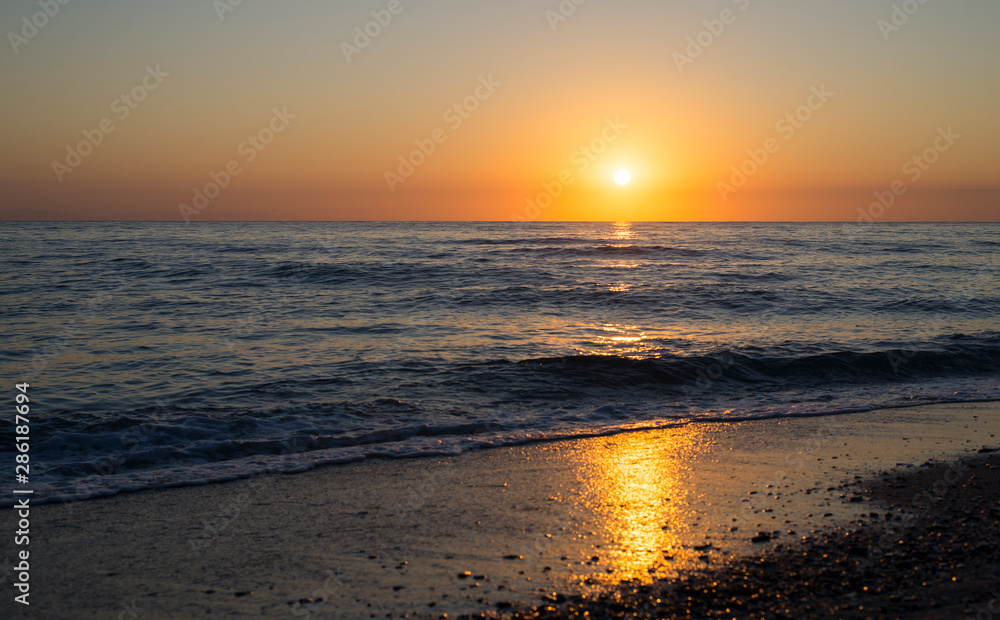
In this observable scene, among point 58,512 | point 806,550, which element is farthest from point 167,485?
point 806,550

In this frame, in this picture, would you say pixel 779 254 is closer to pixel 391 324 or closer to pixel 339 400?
pixel 391 324

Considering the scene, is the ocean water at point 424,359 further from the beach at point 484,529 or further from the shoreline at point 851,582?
the shoreline at point 851,582

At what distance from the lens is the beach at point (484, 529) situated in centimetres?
397

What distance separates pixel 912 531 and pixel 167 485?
6608 millimetres

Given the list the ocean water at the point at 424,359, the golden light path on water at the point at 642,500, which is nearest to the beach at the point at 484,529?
the golden light path on water at the point at 642,500

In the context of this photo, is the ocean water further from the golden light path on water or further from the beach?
the golden light path on water

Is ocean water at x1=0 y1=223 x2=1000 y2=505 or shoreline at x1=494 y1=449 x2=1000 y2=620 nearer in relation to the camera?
shoreline at x1=494 y1=449 x2=1000 y2=620

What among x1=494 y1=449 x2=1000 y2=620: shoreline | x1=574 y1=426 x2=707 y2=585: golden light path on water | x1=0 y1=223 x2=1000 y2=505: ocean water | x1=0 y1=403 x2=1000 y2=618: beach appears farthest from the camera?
x1=0 y1=223 x2=1000 y2=505: ocean water

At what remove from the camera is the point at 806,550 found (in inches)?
175

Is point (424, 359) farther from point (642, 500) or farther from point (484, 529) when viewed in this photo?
point (484, 529)

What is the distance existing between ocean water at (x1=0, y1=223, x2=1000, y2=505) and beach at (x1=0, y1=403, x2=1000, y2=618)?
36.8 inches

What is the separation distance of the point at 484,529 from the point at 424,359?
7.72 meters

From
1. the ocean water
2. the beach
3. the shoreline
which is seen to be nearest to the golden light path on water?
the beach

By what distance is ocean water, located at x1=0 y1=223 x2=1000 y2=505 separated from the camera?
8.13 metres
